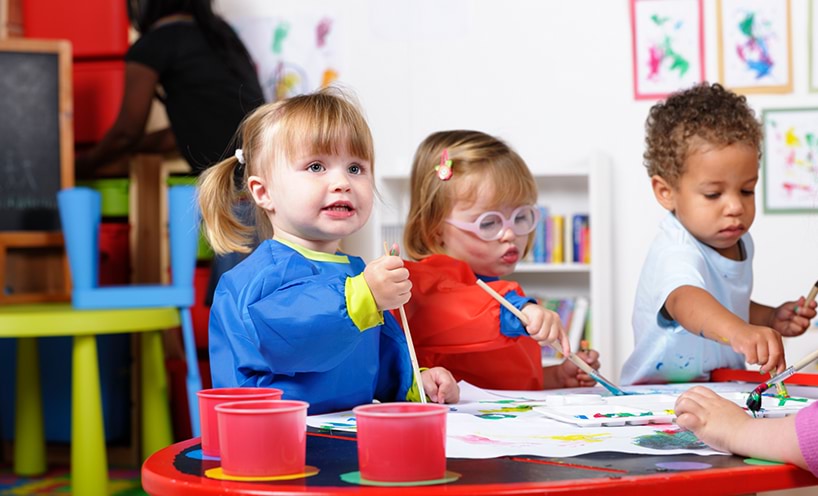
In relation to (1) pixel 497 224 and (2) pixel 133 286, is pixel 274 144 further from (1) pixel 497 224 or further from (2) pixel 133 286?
(2) pixel 133 286

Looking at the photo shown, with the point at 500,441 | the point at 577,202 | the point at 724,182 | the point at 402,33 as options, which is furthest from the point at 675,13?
the point at 500,441

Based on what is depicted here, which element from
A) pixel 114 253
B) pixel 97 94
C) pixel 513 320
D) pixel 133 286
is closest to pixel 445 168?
pixel 513 320

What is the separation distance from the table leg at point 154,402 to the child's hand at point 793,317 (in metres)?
1.79

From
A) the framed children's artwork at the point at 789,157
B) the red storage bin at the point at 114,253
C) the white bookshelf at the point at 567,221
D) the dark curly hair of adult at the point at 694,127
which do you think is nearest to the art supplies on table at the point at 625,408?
the dark curly hair of adult at the point at 694,127

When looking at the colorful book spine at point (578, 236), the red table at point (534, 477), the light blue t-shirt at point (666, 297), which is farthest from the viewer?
the colorful book spine at point (578, 236)

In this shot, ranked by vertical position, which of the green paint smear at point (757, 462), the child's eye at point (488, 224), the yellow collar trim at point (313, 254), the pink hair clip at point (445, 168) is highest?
the pink hair clip at point (445, 168)

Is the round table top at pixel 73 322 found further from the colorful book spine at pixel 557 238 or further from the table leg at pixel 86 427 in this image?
the colorful book spine at pixel 557 238

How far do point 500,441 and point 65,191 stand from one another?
210cm

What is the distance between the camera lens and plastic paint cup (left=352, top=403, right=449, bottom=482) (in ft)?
2.37

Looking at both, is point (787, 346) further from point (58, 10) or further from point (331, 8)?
point (58, 10)

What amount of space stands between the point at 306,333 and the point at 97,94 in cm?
275

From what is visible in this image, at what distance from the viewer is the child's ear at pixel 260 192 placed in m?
1.31

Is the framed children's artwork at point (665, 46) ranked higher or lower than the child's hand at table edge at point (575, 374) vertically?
higher

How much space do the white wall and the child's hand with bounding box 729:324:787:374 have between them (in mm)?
2107
